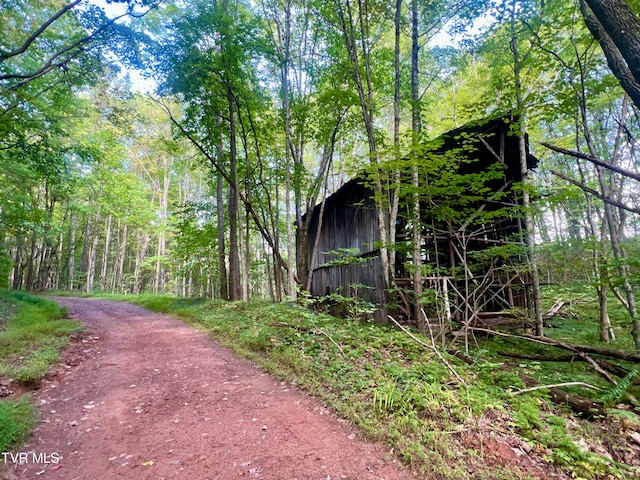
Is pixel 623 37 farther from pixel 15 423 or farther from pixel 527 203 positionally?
pixel 15 423

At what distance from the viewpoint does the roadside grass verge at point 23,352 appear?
3.16 m

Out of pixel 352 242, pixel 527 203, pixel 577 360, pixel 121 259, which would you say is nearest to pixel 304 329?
pixel 577 360

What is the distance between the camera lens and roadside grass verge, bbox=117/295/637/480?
264 centimetres

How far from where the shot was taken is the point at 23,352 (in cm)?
526

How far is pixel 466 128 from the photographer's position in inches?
306

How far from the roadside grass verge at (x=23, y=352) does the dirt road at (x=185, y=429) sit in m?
0.18

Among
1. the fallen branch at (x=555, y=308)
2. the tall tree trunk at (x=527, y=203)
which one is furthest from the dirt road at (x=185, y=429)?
the fallen branch at (x=555, y=308)

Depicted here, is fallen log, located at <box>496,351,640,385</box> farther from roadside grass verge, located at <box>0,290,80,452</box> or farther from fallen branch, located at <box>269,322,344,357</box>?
roadside grass verge, located at <box>0,290,80,452</box>

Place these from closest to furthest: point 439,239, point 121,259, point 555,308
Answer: point 439,239 < point 555,308 < point 121,259

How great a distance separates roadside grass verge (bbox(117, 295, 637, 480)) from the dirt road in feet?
0.95

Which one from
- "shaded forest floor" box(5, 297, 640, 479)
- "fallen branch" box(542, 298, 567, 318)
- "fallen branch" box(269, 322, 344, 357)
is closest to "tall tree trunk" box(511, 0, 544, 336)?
"shaded forest floor" box(5, 297, 640, 479)

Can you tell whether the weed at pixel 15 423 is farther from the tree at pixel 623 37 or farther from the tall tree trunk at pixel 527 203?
the tall tree trunk at pixel 527 203

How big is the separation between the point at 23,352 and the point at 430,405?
6.80 m

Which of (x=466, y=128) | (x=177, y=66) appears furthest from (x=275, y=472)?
(x=177, y=66)
